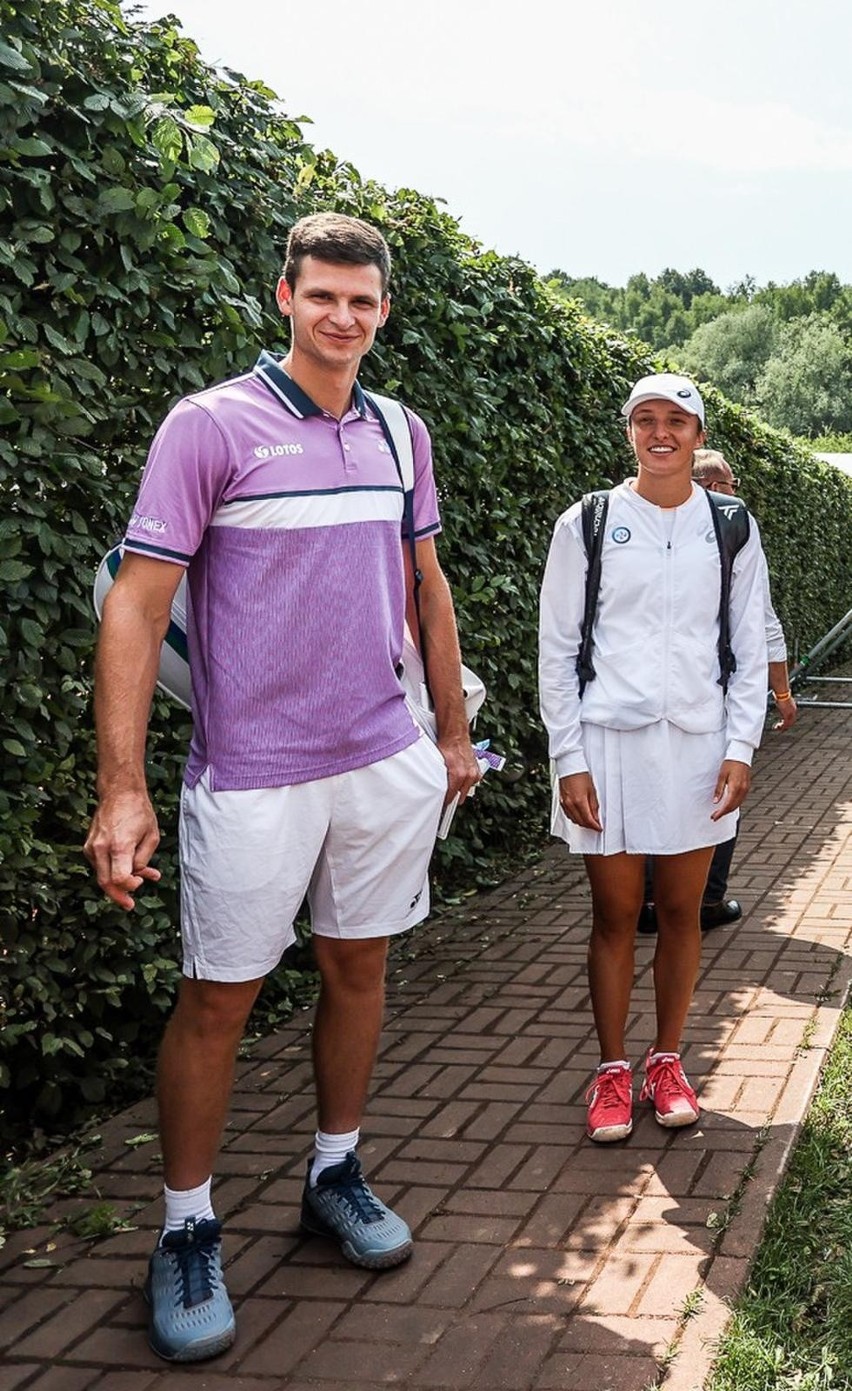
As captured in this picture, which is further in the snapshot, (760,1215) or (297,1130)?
(297,1130)

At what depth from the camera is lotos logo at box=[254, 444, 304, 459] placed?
2.95m

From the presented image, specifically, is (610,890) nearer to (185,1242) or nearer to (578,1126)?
(578,1126)

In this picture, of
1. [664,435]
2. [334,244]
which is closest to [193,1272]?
[334,244]

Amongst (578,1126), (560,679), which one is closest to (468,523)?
(560,679)

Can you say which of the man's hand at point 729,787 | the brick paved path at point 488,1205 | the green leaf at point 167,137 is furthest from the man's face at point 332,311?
the brick paved path at point 488,1205

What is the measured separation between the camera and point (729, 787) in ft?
13.0

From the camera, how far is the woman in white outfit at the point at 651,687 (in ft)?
12.9

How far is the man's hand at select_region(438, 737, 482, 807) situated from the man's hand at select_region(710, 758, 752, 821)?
825 millimetres

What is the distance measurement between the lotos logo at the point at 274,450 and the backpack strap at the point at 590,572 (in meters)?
1.18

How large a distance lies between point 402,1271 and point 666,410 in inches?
90.2

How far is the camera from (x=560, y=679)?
3994 mm

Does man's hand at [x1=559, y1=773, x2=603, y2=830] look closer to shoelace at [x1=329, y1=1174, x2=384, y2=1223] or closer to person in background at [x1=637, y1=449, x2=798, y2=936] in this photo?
shoelace at [x1=329, y1=1174, x2=384, y2=1223]

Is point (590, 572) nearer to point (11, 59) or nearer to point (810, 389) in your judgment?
point (11, 59)

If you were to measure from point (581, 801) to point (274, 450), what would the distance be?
4.77 ft
